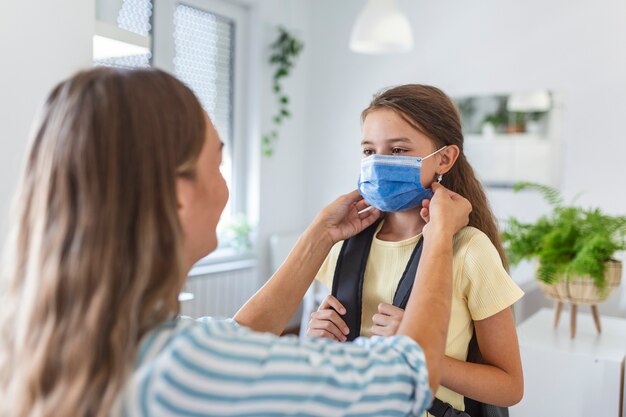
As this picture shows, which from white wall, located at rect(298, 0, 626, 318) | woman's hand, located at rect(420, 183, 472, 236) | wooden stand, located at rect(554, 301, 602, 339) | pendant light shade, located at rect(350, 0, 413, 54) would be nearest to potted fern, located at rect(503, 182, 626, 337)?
wooden stand, located at rect(554, 301, 602, 339)

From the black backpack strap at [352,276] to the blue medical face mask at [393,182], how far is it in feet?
0.31

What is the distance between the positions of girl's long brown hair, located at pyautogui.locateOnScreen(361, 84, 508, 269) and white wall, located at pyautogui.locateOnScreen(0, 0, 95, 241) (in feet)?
2.55

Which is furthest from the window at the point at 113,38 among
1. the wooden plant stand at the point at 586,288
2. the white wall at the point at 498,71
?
the white wall at the point at 498,71

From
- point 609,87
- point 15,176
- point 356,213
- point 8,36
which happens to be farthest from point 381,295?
point 609,87

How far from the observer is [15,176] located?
58.1 inches

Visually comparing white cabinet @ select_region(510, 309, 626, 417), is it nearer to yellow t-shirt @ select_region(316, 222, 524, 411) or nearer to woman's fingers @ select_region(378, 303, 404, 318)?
yellow t-shirt @ select_region(316, 222, 524, 411)

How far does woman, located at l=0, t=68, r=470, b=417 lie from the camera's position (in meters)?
0.67

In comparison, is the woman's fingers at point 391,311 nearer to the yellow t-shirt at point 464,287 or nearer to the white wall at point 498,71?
the yellow t-shirt at point 464,287

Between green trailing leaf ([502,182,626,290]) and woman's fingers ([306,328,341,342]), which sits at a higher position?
green trailing leaf ([502,182,626,290])

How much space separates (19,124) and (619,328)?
2.24 meters

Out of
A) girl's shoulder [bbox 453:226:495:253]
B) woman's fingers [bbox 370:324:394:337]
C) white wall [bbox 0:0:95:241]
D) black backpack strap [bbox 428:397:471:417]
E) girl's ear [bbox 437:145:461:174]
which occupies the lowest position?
black backpack strap [bbox 428:397:471:417]

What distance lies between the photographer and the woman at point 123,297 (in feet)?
2.19

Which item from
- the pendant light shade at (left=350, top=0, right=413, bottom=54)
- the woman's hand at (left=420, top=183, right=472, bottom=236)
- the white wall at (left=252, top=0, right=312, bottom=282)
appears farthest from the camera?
the white wall at (left=252, top=0, right=312, bottom=282)

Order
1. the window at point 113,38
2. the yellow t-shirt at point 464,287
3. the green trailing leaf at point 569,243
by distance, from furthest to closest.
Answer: the green trailing leaf at point 569,243
the window at point 113,38
the yellow t-shirt at point 464,287
